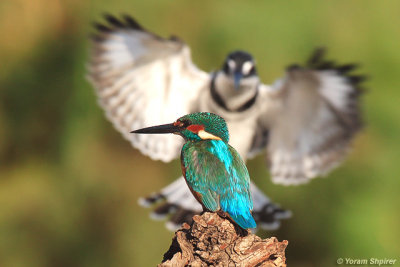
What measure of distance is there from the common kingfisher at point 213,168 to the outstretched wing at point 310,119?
2341 mm

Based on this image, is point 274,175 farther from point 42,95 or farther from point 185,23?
point 42,95

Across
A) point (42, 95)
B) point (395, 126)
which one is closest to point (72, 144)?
point (42, 95)

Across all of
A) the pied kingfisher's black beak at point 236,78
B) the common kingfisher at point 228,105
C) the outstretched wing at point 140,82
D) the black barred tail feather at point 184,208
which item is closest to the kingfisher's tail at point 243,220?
the pied kingfisher's black beak at point 236,78

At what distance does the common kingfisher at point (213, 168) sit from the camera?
1960 mm

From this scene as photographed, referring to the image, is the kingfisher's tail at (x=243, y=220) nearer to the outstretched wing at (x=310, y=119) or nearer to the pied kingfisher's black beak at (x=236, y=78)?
the pied kingfisher's black beak at (x=236, y=78)

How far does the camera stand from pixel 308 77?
4.39 meters

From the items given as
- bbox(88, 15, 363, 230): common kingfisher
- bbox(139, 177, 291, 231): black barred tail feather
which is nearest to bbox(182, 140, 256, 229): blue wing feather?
bbox(88, 15, 363, 230): common kingfisher

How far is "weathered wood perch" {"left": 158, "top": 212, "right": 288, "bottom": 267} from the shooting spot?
1.93 meters

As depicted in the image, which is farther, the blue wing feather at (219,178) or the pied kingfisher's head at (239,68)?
the pied kingfisher's head at (239,68)

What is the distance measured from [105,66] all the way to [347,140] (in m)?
1.72

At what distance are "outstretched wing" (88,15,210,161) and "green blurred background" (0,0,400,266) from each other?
0.46 meters

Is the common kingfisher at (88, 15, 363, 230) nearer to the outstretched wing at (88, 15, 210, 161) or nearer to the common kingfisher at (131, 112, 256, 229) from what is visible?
the outstretched wing at (88, 15, 210, 161)

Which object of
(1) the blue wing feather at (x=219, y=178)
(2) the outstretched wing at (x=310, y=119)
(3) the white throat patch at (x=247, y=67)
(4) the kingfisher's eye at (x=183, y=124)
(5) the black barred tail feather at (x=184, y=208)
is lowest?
(1) the blue wing feather at (x=219, y=178)

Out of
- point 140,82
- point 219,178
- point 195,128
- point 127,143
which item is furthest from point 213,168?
point 127,143
